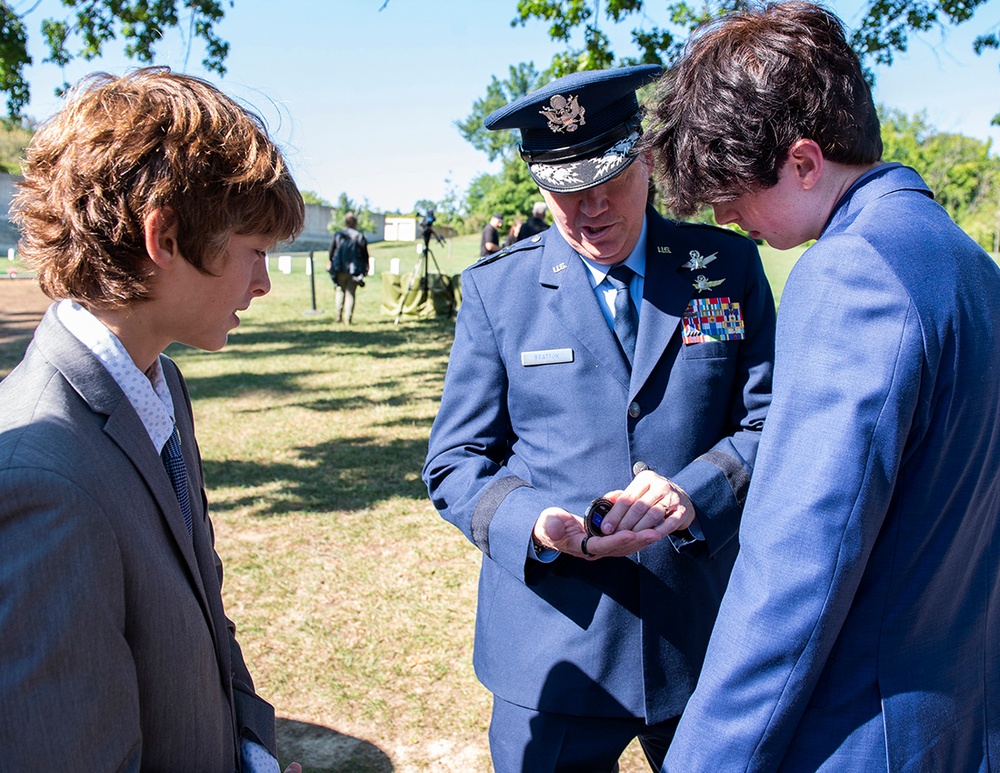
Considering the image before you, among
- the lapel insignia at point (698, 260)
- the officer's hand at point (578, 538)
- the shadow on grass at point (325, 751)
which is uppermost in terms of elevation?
the lapel insignia at point (698, 260)

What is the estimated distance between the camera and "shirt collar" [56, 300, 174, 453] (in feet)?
4.17

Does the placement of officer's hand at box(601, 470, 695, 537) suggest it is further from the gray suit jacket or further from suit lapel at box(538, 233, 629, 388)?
the gray suit jacket

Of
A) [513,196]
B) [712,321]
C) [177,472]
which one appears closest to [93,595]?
[177,472]

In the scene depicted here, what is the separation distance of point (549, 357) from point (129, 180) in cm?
103

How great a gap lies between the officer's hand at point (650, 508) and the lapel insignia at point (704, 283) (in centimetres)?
51

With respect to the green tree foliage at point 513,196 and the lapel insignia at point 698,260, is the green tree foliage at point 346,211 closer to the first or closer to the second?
the green tree foliage at point 513,196

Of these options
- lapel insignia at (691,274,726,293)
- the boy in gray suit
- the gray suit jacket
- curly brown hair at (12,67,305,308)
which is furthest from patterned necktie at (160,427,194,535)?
lapel insignia at (691,274,726,293)

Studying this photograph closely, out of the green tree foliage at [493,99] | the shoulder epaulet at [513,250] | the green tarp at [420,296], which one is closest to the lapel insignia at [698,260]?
the shoulder epaulet at [513,250]

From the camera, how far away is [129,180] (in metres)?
1.25

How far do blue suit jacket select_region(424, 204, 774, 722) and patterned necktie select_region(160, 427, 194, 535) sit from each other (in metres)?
0.69

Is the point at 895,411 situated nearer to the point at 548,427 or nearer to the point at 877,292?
the point at 877,292

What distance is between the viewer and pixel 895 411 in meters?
1.11

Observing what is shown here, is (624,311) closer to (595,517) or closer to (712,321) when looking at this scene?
(712,321)

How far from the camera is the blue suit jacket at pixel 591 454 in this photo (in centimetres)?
190
